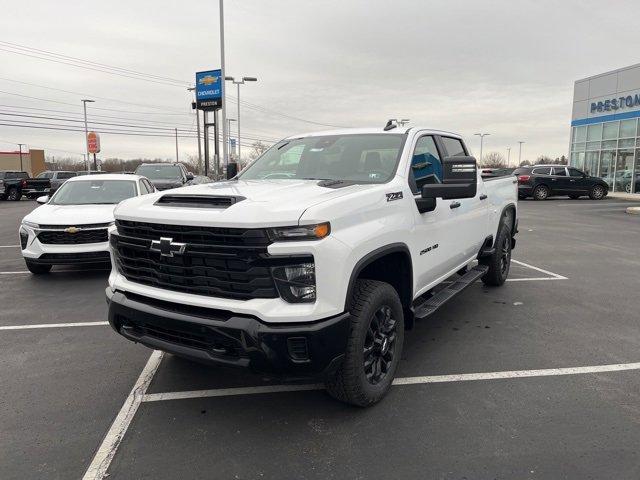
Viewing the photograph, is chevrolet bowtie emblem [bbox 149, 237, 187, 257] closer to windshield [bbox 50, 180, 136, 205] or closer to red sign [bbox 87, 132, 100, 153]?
windshield [bbox 50, 180, 136, 205]

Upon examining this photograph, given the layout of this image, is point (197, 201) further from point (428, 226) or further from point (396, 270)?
point (428, 226)

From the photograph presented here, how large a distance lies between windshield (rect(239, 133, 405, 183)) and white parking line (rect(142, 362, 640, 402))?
1.64m

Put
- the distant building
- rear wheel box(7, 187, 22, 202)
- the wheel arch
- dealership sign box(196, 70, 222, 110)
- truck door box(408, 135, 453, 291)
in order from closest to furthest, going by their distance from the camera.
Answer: the wheel arch
truck door box(408, 135, 453, 291)
rear wheel box(7, 187, 22, 202)
dealership sign box(196, 70, 222, 110)
the distant building

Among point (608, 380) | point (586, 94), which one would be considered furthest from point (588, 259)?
point (586, 94)

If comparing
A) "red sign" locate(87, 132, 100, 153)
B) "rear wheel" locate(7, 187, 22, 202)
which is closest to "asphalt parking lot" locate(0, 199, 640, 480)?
"rear wheel" locate(7, 187, 22, 202)

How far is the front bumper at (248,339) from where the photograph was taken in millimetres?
2770

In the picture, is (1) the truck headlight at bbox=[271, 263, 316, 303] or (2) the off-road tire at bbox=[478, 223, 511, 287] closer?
(1) the truck headlight at bbox=[271, 263, 316, 303]

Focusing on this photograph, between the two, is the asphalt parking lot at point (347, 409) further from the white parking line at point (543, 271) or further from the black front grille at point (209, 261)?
the white parking line at point (543, 271)

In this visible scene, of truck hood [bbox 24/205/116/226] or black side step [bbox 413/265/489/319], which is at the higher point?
truck hood [bbox 24/205/116/226]

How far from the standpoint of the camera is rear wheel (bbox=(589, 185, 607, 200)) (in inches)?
1018

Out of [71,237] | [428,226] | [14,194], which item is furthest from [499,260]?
[14,194]

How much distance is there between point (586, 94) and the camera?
31.3 meters

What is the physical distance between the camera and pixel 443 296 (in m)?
4.63

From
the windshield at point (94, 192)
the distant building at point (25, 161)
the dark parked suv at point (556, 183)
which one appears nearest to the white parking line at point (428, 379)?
the windshield at point (94, 192)
